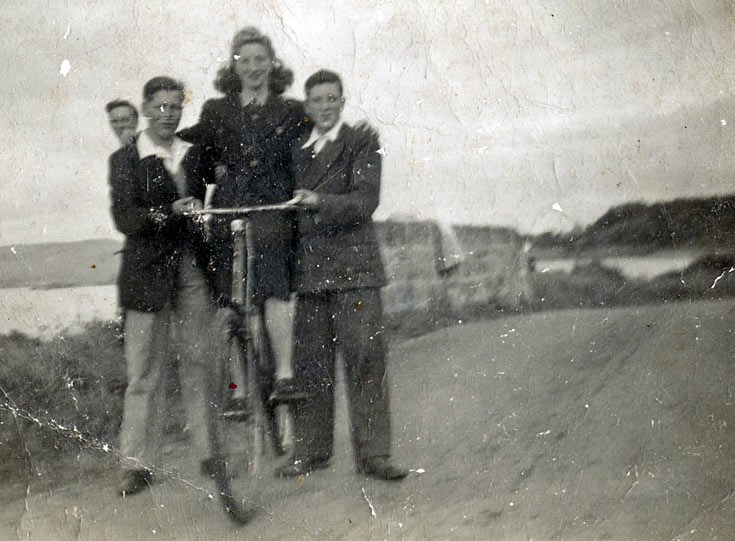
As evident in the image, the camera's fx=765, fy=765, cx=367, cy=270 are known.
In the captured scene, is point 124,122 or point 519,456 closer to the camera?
point 124,122

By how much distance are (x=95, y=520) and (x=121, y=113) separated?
4.18ft

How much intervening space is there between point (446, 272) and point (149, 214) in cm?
94

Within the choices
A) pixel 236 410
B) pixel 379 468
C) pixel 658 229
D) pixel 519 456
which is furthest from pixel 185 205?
pixel 658 229

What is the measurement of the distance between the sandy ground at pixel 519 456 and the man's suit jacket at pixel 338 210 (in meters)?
0.33

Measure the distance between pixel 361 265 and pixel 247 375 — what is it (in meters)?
0.49

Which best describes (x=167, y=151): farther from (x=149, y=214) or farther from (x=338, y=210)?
(x=338, y=210)

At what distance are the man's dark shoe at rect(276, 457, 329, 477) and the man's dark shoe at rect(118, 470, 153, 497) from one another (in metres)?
0.41

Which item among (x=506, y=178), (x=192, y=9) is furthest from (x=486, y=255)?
(x=192, y=9)

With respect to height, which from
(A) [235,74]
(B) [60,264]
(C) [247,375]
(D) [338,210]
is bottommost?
(C) [247,375]

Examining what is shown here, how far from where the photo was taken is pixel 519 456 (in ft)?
8.02

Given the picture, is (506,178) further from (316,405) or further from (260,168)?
(316,405)

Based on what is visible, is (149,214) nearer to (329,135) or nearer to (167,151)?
(167,151)

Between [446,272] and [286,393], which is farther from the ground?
[446,272]

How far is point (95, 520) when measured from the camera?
241 centimetres
